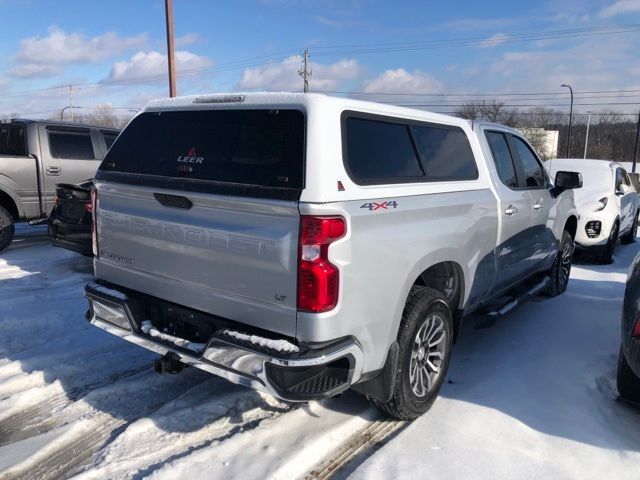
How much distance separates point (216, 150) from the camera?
315cm

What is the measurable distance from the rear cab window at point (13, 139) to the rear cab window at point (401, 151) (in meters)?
7.25

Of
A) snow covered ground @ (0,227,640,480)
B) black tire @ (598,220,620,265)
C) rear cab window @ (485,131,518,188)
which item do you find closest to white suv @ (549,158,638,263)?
black tire @ (598,220,620,265)

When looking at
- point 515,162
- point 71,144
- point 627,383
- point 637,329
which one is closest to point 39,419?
point 637,329

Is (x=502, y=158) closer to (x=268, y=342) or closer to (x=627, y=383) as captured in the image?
(x=627, y=383)

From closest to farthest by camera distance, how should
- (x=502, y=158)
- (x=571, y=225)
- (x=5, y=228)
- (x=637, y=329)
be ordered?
A: (x=637, y=329) < (x=502, y=158) < (x=571, y=225) < (x=5, y=228)

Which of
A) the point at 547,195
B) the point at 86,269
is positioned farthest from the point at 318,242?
the point at 86,269

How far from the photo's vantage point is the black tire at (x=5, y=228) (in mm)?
8195

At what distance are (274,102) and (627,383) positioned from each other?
9.75ft

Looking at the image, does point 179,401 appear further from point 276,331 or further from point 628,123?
point 628,123

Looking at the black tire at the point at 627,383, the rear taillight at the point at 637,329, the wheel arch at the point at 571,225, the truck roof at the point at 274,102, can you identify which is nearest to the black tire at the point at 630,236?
the wheel arch at the point at 571,225

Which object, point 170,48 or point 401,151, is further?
point 170,48

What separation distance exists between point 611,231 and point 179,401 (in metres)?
7.69

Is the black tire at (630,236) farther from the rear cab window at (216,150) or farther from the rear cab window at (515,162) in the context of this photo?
the rear cab window at (216,150)

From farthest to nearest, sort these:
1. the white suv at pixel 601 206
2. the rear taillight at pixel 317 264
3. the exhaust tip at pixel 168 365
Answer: the white suv at pixel 601 206 < the exhaust tip at pixel 168 365 < the rear taillight at pixel 317 264
